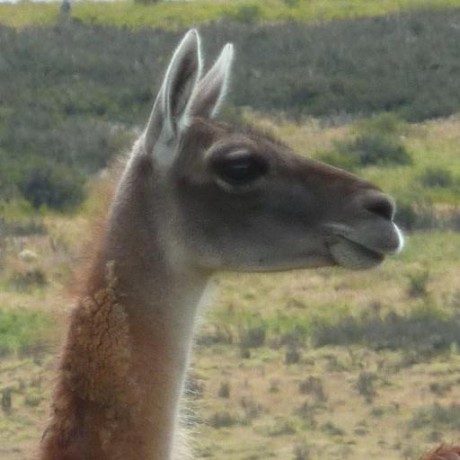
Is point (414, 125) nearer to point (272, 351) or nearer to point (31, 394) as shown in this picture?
point (272, 351)

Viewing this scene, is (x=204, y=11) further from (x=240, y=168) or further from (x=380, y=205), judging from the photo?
(x=380, y=205)

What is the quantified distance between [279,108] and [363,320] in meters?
18.8

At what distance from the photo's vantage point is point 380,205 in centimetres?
516

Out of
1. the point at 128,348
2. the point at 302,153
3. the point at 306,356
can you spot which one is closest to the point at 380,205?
the point at 128,348

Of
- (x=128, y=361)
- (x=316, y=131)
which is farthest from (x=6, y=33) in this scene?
(x=128, y=361)

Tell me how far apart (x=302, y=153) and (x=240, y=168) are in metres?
14.6

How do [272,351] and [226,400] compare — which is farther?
[272,351]

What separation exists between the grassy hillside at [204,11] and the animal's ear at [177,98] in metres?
45.0

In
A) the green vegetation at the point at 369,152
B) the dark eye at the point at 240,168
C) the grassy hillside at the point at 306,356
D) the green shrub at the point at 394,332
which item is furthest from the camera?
the green vegetation at the point at 369,152

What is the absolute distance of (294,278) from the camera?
17594 millimetres

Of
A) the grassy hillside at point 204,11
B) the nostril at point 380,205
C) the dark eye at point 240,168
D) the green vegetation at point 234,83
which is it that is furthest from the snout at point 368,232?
the grassy hillside at point 204,11

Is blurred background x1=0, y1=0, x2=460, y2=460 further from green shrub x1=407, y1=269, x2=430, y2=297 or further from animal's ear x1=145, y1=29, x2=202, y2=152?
animal's ear x1=145, y1=29, x2=202, y2=152

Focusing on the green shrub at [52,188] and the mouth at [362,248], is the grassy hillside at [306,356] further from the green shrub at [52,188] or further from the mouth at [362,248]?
the mouth at [362,248]

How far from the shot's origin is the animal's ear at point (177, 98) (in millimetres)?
5227
